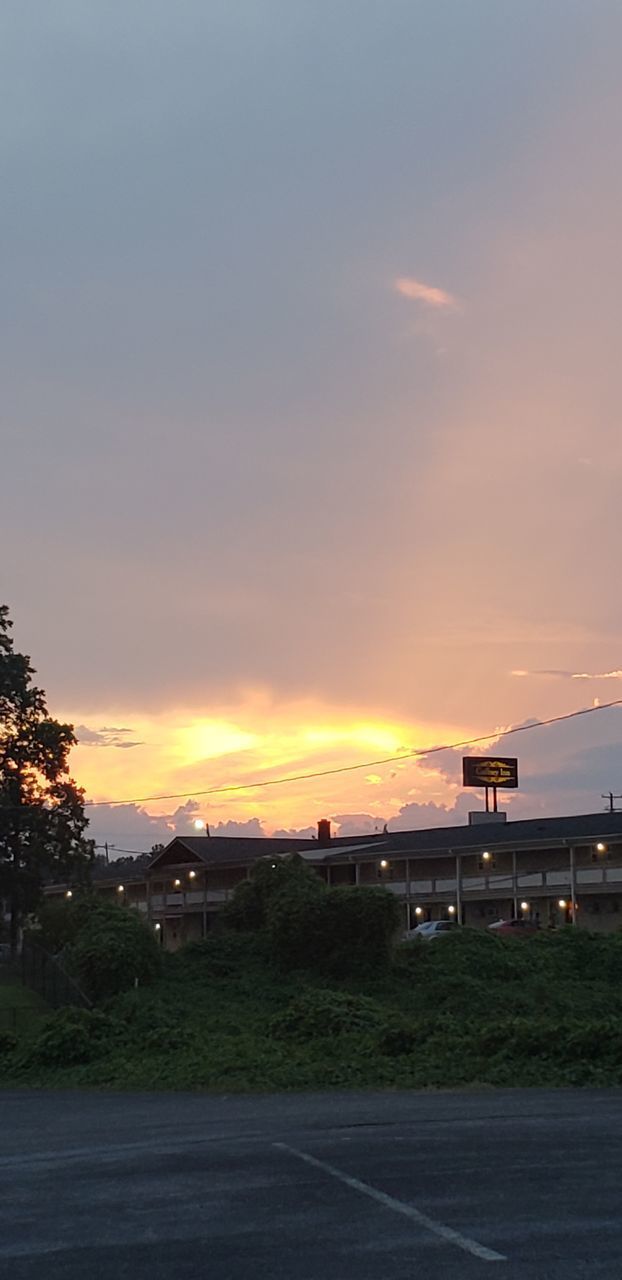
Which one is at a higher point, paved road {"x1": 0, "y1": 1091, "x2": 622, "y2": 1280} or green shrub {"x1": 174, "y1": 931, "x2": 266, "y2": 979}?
green shrub {"x1": 174, "y1": 931, "x2": 266, "y2": 979}

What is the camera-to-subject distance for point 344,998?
29.8 metres

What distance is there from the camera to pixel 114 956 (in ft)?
109

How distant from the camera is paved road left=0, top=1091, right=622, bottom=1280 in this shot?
29.4ft

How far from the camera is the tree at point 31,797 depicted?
55031 mm

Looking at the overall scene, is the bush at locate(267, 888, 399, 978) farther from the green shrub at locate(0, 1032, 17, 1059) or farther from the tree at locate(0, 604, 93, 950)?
the tree at locate(0, 604, 93, 950)

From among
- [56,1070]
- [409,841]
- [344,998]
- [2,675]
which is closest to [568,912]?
[409,841]

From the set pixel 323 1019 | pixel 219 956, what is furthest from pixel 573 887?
pixel 323 1019

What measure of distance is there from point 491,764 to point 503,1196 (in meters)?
96.6

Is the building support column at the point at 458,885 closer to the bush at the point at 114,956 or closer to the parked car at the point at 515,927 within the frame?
the parked car at the point at 515,927

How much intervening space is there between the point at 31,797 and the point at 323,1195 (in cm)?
4663

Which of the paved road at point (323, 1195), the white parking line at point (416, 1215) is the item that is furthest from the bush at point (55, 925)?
the white parking line at point (416, 1215)

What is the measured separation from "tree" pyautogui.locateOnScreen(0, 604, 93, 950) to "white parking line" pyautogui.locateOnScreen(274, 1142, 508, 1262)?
43.2 metres

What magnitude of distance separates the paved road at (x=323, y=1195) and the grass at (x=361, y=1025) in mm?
4488

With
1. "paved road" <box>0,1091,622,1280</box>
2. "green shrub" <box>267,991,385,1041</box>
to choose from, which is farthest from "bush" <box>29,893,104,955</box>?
"paved road" <box>0,1091,622,1280</box>
